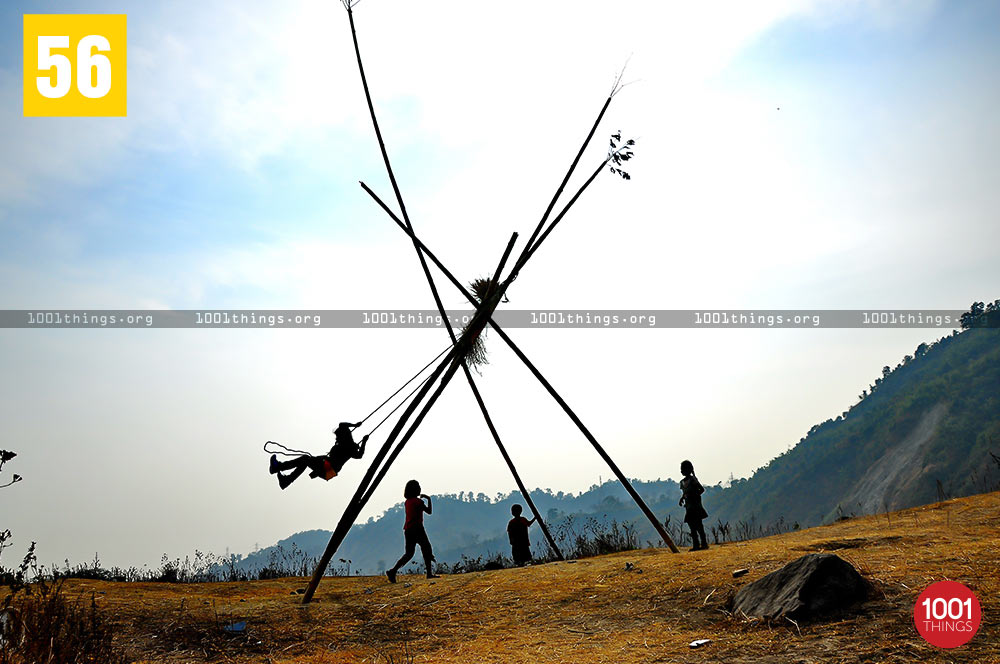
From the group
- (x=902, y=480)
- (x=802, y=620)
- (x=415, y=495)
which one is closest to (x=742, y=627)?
(x=802, y=620)

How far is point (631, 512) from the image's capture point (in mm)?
104438

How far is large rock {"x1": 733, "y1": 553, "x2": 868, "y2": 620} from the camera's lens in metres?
4.31

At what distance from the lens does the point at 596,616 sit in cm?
536

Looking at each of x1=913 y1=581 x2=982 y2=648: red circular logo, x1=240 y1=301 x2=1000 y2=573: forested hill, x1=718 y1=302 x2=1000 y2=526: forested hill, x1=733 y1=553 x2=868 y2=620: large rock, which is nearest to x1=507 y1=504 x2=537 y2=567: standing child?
x1=733 y1=553 x2=868 y2=620: large rock

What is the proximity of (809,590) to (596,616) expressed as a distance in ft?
5.57

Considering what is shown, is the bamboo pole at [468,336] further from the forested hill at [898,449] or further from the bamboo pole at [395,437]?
the forested hill at [898,449]

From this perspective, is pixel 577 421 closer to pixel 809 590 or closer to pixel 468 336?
pixel 468 336

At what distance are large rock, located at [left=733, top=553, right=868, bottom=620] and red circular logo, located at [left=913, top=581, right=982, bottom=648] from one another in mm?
380

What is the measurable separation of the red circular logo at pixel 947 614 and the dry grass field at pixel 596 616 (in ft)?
0.19

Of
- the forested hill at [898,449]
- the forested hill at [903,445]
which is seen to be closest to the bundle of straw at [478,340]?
the forested hill at [898,449]

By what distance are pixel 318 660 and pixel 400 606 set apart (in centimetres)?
173

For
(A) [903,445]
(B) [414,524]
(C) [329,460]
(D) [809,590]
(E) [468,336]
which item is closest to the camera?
(D) [809,590]

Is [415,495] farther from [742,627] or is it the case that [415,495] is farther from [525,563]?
[742,627]

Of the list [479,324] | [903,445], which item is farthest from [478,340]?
[903,445]
